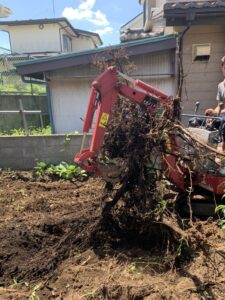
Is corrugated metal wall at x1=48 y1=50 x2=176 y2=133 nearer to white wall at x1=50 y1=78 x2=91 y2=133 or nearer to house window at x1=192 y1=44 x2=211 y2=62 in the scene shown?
white wall at x1=50 y1=78 x2=91 y2=133

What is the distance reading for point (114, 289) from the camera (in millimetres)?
2770

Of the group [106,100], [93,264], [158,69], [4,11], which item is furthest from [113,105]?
[4,11]

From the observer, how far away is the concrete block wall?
267 inches

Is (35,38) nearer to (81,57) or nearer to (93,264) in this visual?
(81,57)

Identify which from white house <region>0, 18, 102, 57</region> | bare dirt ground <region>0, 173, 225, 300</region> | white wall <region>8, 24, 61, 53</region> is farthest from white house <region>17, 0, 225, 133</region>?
white wall <region>8, 24, 61, 53</region>

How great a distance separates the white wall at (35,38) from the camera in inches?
912

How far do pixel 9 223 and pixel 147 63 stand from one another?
18.1 ft

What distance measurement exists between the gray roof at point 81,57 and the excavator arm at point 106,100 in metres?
4.16

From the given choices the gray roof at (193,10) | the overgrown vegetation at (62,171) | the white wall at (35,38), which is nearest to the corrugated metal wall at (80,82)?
the gray roof at (193,10)

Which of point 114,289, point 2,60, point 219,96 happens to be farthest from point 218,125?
point 2,60

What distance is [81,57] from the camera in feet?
25.3

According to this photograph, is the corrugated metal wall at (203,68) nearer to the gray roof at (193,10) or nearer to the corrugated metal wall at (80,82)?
the corrugated metal wall at (80,82)

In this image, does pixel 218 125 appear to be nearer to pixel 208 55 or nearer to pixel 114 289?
pixel 114 289

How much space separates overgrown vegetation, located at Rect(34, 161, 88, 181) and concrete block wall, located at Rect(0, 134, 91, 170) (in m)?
0.24
